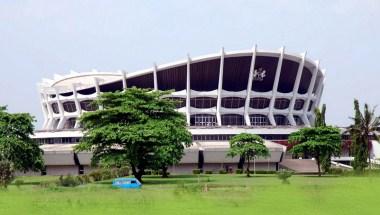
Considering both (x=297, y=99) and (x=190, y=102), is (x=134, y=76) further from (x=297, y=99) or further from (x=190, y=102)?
(x=297, y=99)

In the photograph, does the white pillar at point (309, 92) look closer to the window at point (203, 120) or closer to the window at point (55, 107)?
the window at point (203, 120)

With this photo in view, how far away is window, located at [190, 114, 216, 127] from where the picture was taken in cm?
9531

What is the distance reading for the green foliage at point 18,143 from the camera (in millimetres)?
46594

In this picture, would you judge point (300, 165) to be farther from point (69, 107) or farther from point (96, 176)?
point (69, 107)

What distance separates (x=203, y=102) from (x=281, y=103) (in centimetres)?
1319

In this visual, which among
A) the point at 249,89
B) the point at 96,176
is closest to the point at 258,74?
the point at 249,89

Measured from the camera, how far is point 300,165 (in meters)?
79.0

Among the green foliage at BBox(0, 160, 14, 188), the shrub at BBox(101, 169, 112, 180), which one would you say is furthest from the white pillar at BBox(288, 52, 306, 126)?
the green foliage at BBox(0, 160, 14, 188)

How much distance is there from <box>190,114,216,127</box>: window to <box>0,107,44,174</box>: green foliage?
4683 centimetres

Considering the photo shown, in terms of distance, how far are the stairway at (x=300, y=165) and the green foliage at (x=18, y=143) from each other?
1441 inches

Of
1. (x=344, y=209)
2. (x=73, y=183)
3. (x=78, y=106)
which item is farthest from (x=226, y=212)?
(x=78, y=106)

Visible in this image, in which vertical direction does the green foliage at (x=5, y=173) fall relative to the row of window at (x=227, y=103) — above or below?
below

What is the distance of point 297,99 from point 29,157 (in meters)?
59.3

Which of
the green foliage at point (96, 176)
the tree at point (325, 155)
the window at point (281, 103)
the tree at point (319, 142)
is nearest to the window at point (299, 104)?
the window at point (281, 103)
